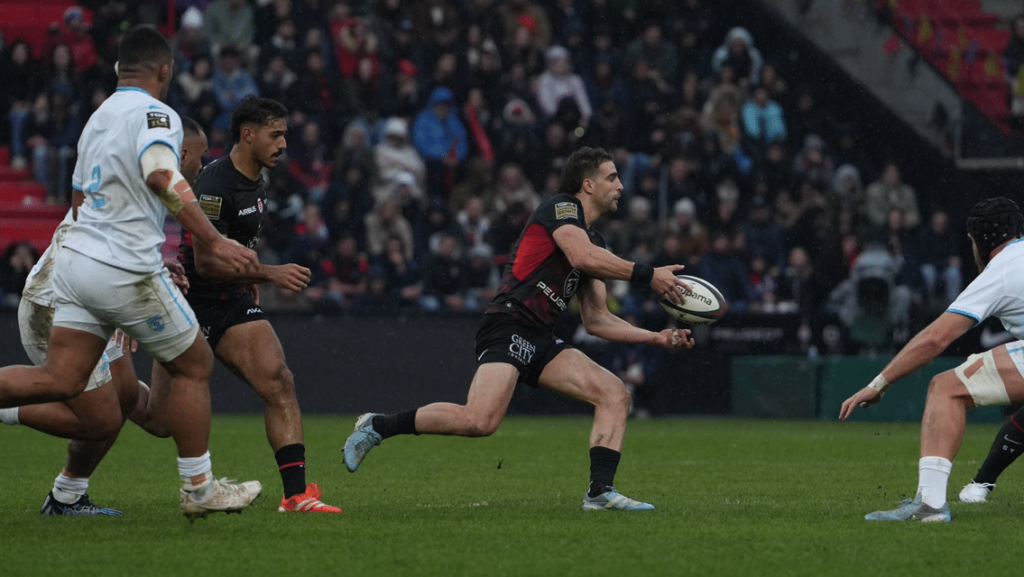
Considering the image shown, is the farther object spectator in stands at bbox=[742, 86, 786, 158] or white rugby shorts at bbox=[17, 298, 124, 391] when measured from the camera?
spectator in stands at bbox=[742, 86, 786, 158]

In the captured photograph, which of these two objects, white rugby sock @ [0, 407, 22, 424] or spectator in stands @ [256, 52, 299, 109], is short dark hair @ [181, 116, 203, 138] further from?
spectator in stands @ [256, 52, 299, 109]

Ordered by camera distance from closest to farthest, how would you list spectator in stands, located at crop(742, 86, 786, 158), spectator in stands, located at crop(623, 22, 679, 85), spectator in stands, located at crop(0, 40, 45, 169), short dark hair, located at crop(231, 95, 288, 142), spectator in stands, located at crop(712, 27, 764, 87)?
short dark hair, located at crop(231, 95, 288, 142) < spectator in stands, located at crop(0, 40, 45, 169) < spectator in stands, located at crop(742, 86, 786, 158) < spectator in stands, located at crop(712, 27, 764, 87) < spectator in stands, located at crop(623, 22, 679, 85)

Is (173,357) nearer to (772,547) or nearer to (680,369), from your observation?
(772,547)

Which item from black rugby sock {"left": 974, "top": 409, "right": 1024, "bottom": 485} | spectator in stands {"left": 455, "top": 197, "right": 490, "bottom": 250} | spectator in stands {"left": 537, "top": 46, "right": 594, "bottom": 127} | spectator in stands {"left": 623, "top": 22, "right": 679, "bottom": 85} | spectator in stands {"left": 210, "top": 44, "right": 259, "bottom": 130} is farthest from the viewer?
spectator in stands {"left": 623, "top": 22, "right": 679, "bottom": 85}

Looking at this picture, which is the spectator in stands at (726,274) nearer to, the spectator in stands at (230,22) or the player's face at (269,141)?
the spectator in stands at (230,22)

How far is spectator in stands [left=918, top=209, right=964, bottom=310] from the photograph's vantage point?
1861cm

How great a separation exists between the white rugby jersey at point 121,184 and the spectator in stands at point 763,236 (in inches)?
542

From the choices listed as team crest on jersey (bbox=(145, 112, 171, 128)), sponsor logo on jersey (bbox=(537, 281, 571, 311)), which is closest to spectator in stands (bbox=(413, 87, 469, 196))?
sponsor logo on jersey (bbox=(537, 281, 571, 311))

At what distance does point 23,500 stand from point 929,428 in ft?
17.0

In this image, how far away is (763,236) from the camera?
19.5 metres

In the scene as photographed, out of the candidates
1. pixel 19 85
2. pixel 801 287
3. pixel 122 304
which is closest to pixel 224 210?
pixel 122 304

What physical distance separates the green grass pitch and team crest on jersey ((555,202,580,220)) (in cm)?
164

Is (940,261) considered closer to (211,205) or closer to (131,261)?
(211,205)

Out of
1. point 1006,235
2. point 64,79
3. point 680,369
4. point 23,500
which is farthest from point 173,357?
point 64,79
